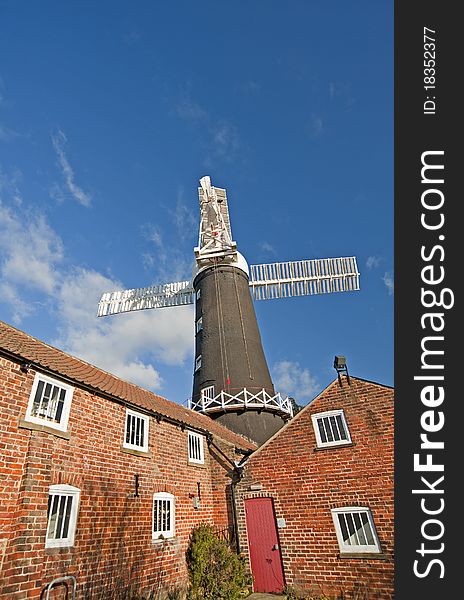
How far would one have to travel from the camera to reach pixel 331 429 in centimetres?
1273

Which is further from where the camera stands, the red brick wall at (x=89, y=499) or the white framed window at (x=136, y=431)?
the white framed window at (x=136, y=431)

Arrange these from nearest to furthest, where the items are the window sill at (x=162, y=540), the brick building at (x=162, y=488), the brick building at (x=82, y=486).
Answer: the brick building at (x=82, y=486) < the brick building at (x=162, y=488) < the window sill at (x=162, y=540)

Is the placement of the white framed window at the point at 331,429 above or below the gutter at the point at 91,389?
below

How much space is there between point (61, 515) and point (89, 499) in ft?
2.62

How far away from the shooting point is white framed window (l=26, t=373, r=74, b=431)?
26.5 feet

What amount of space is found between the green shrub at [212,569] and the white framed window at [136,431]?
3896 millimetres

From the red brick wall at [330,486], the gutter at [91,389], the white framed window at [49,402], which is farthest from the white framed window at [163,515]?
the white framed window at [49,402]

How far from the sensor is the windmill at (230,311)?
19984 millimetres

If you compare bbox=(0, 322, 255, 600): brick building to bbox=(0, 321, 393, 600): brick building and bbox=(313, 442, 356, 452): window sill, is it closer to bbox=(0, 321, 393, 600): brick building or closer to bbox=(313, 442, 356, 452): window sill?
bbox=(0, 321, 393, 600): brick building

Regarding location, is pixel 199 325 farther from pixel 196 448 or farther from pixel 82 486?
pixel 82 486

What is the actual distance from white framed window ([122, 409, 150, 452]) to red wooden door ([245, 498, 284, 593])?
15.6 feet

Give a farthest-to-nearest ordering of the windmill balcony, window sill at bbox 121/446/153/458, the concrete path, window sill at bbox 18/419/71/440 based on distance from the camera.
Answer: the windmill balcony, the concrete path, window sill at bbox 121/446/153/458, window sill at bbox 18/419/71/440

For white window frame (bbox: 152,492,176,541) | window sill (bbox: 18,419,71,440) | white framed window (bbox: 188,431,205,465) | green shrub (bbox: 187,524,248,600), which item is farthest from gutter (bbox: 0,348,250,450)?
green shrub (bbox: 187,524,248,600)

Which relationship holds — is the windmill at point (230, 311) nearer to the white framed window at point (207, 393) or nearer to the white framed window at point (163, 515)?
the white framed window at point (207, 393)
